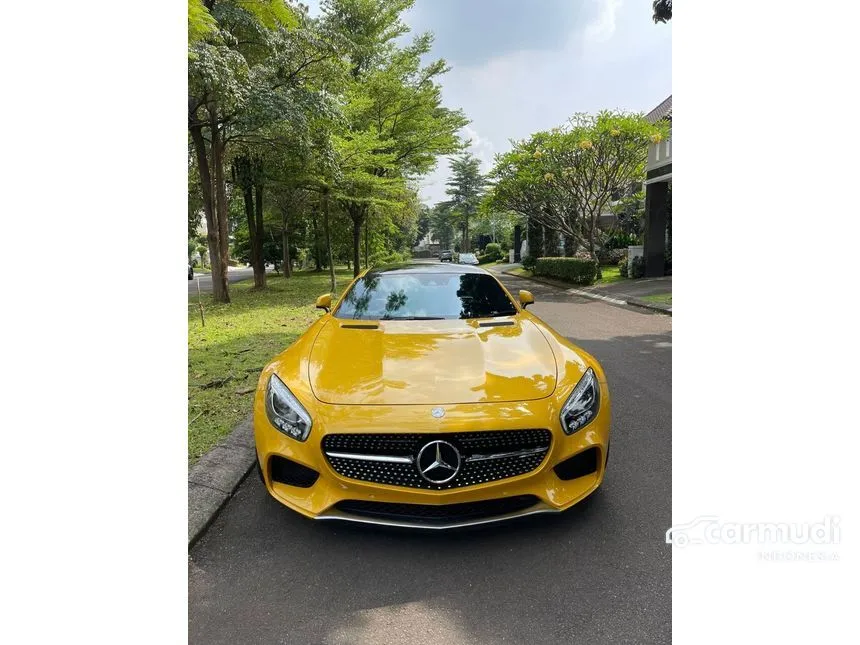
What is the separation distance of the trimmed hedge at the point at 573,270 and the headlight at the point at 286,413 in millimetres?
15618

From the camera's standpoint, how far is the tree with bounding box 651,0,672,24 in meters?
10.3

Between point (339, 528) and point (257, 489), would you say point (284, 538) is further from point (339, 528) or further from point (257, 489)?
point (257, 489)

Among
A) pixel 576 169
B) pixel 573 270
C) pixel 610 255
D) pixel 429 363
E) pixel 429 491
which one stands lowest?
pixel 429 491

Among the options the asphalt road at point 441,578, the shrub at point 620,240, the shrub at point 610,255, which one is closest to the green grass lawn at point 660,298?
the asphalt road at point 441,578

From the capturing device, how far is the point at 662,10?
34.3ft

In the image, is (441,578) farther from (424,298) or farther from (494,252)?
(494,252)

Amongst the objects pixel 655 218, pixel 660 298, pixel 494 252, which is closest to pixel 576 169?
pixel 655 218

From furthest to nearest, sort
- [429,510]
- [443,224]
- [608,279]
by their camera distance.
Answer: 1. [443,224]
2. [608,279]
3. [429,510]

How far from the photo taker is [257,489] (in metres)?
2.98

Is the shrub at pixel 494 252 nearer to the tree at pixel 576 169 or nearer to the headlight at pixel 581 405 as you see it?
the tree at pixel 576 169

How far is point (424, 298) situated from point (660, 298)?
9.95m

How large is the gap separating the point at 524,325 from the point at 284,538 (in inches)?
77.1

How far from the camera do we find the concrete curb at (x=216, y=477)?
2.58 meters

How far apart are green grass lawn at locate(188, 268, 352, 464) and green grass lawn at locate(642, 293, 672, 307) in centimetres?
765
